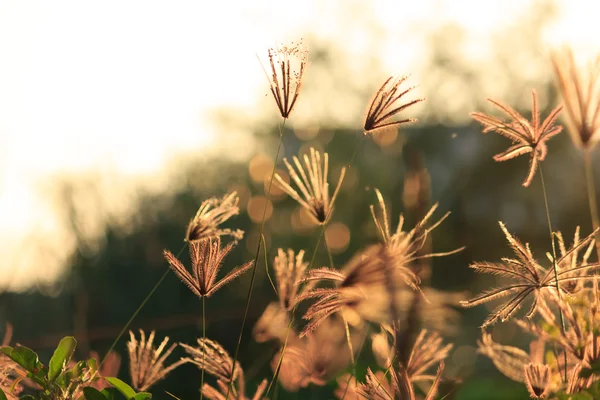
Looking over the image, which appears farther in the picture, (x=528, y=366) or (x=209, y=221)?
(x=209, y=221)

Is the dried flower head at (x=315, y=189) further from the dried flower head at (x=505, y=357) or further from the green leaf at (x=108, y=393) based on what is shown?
the green leaf at (x=108, y=393)

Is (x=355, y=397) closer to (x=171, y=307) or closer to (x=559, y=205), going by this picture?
(x=171, y=307)

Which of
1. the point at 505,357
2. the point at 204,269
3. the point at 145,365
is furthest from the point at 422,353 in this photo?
the point at 145,365

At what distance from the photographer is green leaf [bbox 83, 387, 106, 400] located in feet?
5.14

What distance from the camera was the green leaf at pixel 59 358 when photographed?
1.57 m

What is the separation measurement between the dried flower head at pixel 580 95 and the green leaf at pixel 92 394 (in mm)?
1097

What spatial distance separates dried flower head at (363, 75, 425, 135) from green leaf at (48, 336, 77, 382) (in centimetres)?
76

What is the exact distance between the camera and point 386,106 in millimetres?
1720

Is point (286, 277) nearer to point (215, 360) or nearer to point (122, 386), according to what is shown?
point (215, 360)

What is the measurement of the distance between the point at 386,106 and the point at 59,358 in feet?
2.78

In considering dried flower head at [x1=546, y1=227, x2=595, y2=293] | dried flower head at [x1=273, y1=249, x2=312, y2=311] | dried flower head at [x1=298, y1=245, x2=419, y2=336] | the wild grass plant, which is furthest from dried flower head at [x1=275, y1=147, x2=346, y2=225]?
dried flower head at [x1=546, y1=227, x2=595, y2=293]

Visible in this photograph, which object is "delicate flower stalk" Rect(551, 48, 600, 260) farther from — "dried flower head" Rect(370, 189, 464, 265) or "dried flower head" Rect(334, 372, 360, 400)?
"dried flower head" Rect(334, 372, 360, 400)

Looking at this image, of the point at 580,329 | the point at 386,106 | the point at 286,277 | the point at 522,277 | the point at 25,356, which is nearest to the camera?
the point at 580,329

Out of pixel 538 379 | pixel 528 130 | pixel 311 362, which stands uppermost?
pixel 528 130
